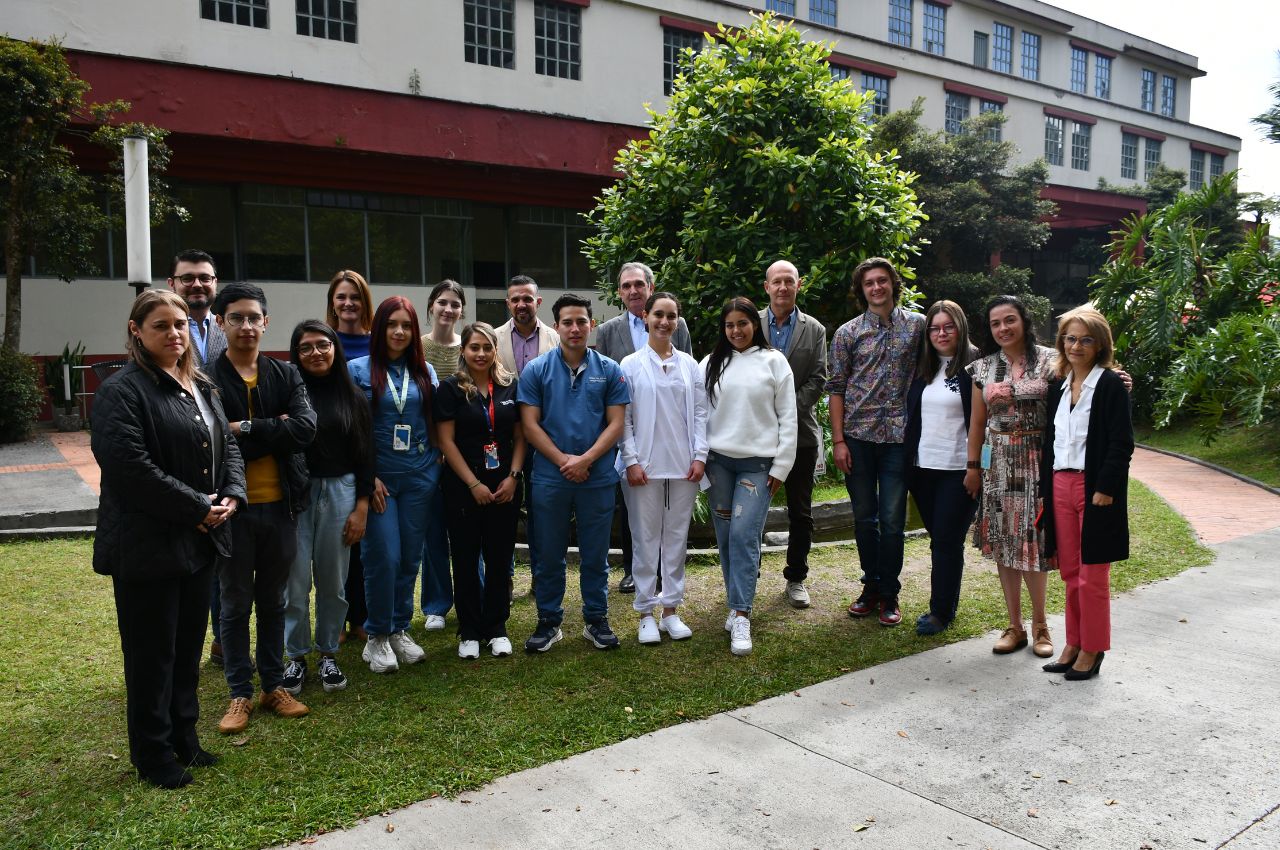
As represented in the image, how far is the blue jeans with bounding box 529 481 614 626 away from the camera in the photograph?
16.7ft

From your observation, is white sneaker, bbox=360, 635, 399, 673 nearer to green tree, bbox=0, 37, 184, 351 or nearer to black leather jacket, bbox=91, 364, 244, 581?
black leather jacket, bbox=91, 364, 244, 581

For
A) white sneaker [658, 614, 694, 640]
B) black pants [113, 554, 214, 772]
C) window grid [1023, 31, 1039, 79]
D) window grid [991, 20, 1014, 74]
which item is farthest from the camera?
window grid [1023, 31, 1039, 79]

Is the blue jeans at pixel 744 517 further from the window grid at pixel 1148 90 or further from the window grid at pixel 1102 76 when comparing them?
the window grid at pixel 1148 90

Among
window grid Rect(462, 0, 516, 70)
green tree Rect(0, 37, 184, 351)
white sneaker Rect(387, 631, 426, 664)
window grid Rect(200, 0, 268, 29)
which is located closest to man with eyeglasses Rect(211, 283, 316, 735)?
white sneaker Rect(387, 631, 426, 664)

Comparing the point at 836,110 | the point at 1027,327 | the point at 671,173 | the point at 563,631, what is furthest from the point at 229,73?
the point at 1027,327

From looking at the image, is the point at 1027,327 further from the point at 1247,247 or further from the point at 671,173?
the point at 1247,247

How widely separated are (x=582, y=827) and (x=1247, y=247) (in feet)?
→ 48.9

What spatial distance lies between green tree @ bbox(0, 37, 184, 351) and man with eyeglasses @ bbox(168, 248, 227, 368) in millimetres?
9336

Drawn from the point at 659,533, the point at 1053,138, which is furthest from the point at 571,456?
the point at 1053,138

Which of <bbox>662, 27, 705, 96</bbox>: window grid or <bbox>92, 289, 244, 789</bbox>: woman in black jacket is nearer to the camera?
<bbox>92, 289, 244, 789</bbox>: woman in black jacket

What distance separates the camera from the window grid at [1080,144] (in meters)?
32.2

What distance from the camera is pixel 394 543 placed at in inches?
188

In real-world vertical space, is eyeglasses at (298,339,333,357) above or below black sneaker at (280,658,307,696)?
above

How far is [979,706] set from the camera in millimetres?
4332
